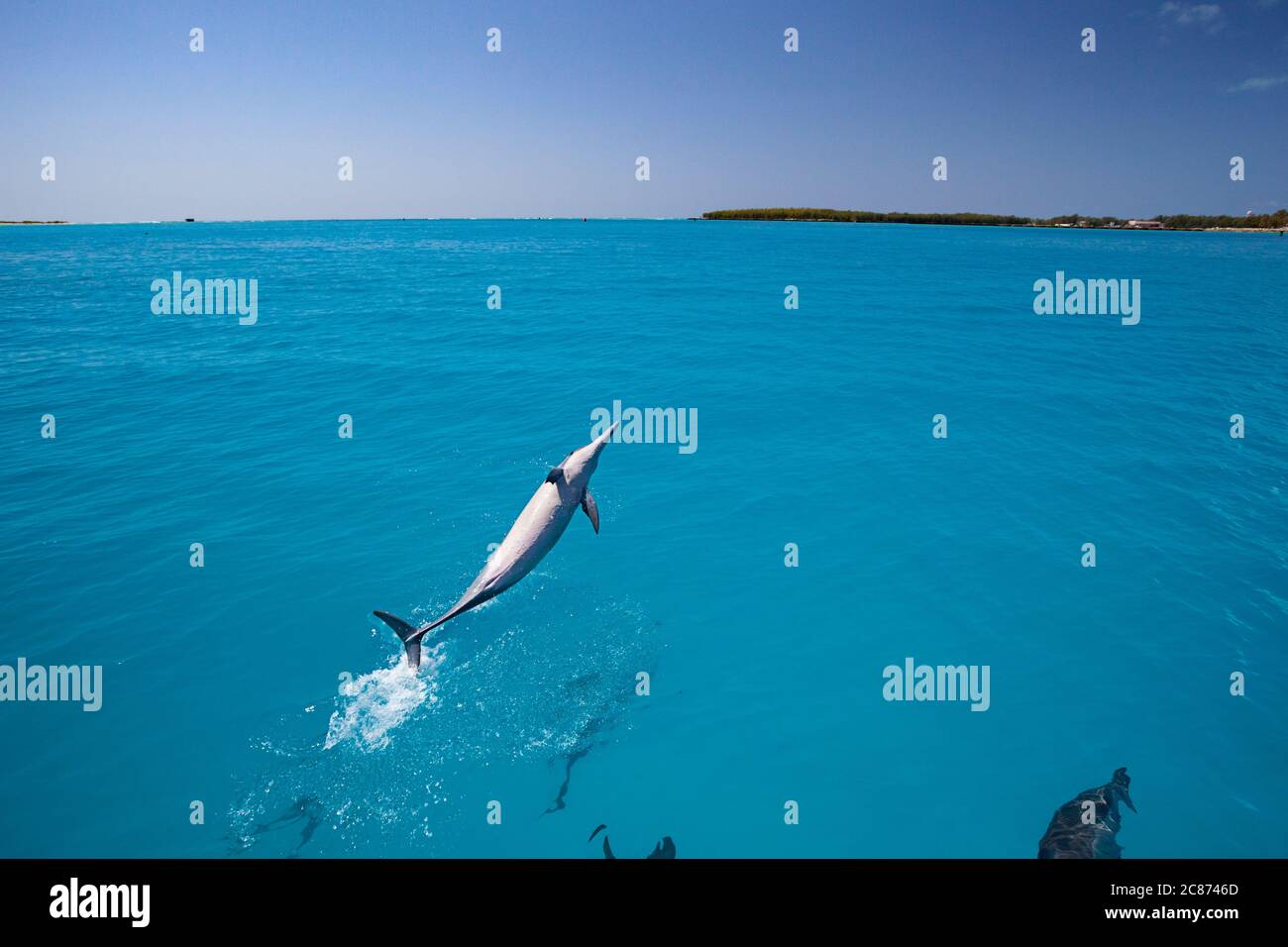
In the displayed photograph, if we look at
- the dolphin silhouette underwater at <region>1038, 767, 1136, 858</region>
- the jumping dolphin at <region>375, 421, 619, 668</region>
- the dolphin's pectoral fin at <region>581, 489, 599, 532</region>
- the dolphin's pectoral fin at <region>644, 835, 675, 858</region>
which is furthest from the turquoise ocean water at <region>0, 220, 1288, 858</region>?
the dolphin's pectoral fin at <region>581, 489, 599, 532</region>

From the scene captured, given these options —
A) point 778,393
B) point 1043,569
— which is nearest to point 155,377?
point 778,393

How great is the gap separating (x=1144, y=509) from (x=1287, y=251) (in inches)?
6237

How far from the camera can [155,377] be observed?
106 ft

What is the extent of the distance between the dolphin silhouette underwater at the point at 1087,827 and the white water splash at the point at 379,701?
1109cm

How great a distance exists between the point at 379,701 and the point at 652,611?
6296 mm

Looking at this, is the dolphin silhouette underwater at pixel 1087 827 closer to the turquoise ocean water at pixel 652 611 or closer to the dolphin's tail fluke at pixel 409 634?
the turquoise ocean water at pixel 652 611

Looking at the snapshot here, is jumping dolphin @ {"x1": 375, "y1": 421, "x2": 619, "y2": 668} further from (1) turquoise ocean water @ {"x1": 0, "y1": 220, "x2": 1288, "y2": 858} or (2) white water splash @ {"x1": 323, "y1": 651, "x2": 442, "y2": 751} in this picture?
(1) turquoise ocean water @ {"x1": 0, "y1": 220, "x2": 1288, "y2": 858}

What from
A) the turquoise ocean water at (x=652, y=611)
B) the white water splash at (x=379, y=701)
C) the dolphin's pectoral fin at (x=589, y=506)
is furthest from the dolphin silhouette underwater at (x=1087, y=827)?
the white water splash at (x=379, y=701)

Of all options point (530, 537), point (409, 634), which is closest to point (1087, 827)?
point (530, 537)

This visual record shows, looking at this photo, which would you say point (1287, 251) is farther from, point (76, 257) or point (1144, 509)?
point (76, 257)

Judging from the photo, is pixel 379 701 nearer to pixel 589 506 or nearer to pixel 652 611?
pixel 652 611

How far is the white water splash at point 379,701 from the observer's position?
11477 mm
